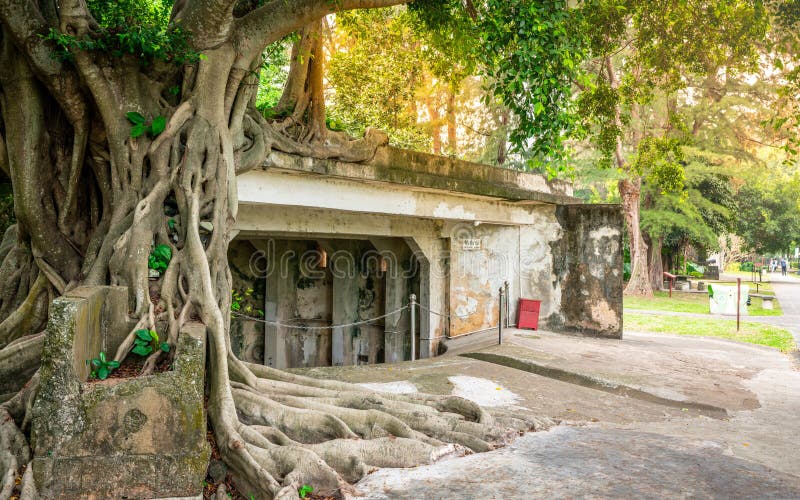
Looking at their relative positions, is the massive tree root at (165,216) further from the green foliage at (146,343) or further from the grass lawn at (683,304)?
the grass lawn at (683,304)

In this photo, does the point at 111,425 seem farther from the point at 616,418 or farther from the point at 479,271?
the point at 479,271

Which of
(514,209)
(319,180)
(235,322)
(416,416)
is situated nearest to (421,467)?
(416,416)

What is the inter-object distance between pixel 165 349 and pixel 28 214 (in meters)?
1.99

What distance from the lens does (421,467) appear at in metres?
4.31

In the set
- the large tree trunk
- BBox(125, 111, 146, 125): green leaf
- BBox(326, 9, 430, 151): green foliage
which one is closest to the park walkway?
BBox(125, 111, 146, 125): green leaf

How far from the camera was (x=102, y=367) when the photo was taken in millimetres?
3902

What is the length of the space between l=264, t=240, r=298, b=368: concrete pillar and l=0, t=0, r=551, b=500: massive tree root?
788 cm

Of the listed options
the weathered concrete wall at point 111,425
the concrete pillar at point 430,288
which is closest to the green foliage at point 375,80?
the concrete pillar at point 430,288

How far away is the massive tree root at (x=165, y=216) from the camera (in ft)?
14.6

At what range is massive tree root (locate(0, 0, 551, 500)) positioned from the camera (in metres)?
4.45

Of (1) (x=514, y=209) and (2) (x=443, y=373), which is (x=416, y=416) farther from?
(1) (x=514, y=209)

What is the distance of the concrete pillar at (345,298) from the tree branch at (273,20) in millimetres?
7936

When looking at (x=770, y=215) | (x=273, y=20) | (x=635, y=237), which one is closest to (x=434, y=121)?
(x=635, y=237)

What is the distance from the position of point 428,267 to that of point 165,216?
7356 millimetres
